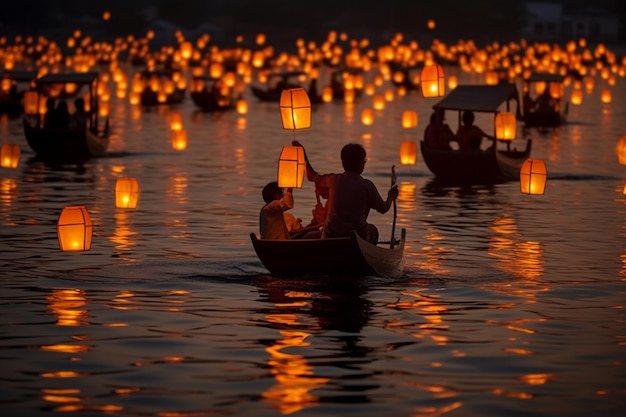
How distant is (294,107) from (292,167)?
299 cm

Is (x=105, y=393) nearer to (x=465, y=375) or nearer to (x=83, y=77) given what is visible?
(x=465, y=375)

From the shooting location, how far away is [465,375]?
472 inches

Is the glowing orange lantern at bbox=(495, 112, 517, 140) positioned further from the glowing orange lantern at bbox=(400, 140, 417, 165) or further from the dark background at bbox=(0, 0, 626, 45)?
the dark background at bbox=(0, 0, 626, 45)

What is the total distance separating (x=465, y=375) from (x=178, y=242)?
9.01 meters

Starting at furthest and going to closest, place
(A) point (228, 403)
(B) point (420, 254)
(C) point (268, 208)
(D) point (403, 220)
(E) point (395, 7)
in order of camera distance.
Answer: (E) point (395, 7) < (D) point (403, 220) < (B) point (420, 254) < (C) point (268, 208) < (A) point (228, 403)

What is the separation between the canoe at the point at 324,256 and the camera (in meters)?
16.0

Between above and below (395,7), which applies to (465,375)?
below

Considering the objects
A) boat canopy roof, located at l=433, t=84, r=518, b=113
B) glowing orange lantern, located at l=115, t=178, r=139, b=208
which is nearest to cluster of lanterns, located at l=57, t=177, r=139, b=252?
glowing orange lantern, located at l=115, t=178, r=139, b=208

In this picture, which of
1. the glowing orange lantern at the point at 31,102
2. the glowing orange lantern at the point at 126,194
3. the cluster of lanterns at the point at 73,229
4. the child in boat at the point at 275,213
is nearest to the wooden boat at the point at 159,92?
the glowing orange lantern at the point at 31,102

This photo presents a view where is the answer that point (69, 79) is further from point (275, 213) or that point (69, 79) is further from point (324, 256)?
point (324, 256)

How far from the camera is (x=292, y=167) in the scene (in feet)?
58.1

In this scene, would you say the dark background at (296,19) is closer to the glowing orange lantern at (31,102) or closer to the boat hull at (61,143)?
the glowing orange lantern at (31,102)

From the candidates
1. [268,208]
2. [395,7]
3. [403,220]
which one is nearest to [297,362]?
[268,208]

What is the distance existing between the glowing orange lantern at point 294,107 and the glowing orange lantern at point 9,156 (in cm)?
1267
